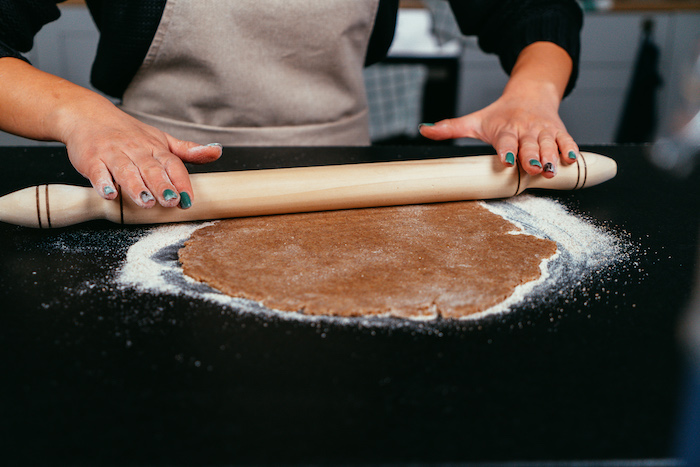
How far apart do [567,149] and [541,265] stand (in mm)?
309

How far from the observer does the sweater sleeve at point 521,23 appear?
47.8 inches

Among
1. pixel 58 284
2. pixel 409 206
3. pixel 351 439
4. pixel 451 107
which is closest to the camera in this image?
pixel 351 439

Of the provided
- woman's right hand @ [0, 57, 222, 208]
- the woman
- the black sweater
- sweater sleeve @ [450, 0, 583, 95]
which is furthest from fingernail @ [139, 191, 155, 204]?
sweater sleeve @ [450, 0, 583, 95]

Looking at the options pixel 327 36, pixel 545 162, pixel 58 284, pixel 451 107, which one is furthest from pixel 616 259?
pixel 451 107

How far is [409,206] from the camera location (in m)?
0.84

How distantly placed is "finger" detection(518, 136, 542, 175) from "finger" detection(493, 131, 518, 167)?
0.04ft

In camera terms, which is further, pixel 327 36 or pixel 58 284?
pixel 327 36

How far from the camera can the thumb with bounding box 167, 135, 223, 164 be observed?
0.79 metres

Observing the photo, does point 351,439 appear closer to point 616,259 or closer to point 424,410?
point 424,410

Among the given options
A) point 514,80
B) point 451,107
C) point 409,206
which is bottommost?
point 451,107

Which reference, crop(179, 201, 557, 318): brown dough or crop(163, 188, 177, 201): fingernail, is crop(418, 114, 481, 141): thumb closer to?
crop(179, 201, 557, 318): brown dough

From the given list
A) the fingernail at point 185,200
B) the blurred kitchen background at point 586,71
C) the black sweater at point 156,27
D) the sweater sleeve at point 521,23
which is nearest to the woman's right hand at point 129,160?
the fingernail at point 185,200

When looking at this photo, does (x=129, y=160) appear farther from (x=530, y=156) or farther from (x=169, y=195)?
(x=530, y=156)

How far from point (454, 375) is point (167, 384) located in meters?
0.22
